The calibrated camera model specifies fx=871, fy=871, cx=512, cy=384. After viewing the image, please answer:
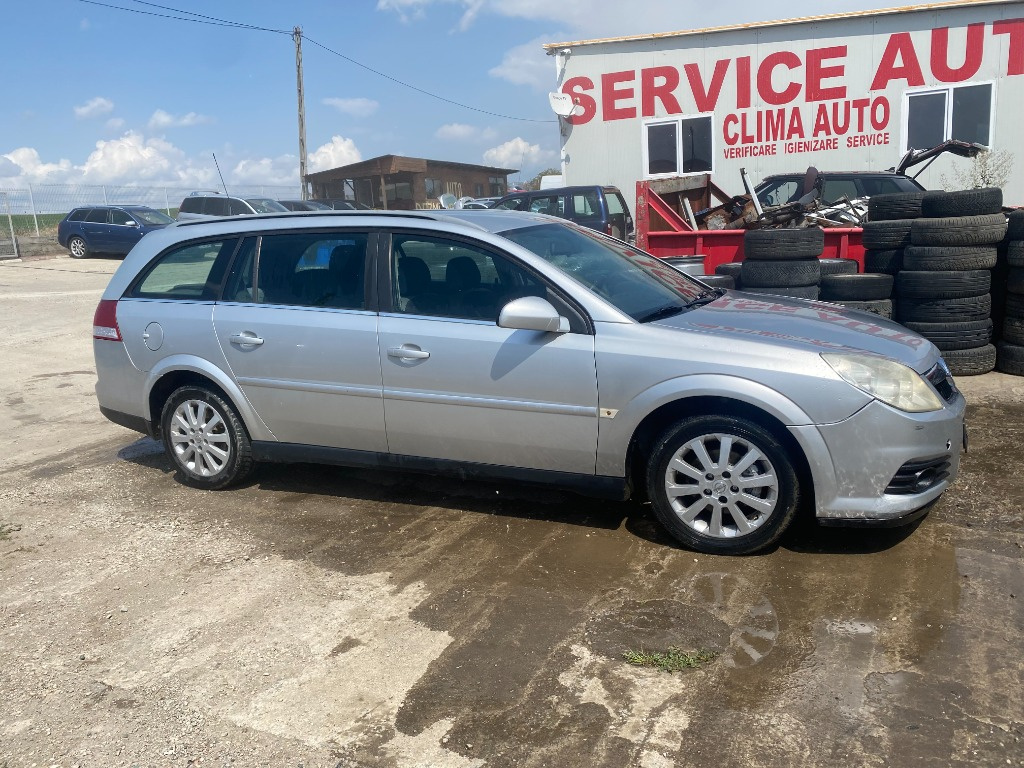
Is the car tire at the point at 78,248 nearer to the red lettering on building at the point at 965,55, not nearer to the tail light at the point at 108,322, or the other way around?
the tail light at the point at 108,322

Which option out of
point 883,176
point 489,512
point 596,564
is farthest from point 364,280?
point 883,176

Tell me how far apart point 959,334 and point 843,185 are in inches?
243

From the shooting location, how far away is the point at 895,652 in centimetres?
325

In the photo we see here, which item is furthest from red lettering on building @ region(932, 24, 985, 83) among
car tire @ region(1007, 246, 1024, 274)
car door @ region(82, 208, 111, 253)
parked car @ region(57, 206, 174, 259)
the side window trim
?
car door @ region(82, 208, 111, 253)

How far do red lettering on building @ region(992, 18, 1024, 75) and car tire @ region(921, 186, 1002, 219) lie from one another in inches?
339

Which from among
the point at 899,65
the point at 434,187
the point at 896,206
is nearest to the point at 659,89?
the point at 899,65

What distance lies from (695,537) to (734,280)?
14.7 feet

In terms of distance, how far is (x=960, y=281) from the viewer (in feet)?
24.1

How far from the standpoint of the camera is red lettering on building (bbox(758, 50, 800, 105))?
15445 mm

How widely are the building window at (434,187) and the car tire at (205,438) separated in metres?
34.5

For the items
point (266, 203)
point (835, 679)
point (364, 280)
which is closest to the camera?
point (835, 679)

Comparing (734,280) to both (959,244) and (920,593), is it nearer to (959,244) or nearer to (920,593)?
(959,244)

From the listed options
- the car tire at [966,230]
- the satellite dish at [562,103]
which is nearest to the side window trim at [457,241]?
the car tire at [966,230]

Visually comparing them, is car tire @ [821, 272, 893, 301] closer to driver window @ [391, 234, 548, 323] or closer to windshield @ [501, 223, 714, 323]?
windshield @ [501, 223, 714, 323]
